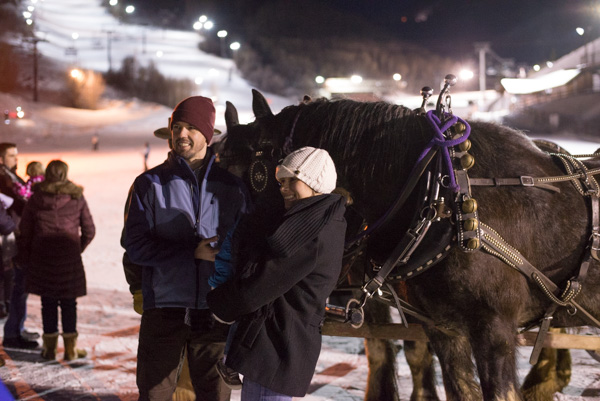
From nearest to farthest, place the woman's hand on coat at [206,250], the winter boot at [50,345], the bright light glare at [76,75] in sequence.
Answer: the woman's hand on coat at [206,250] < the winter boot at [50,345] < the bright light glare at [76,75]

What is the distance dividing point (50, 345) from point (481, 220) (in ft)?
13.1

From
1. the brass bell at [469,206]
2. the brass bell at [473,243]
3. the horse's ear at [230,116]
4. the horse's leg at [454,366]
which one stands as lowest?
the horse's leg at [454,366]

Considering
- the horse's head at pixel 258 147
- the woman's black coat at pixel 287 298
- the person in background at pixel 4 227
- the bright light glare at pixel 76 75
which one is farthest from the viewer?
the bright light glare at pixel 76 75

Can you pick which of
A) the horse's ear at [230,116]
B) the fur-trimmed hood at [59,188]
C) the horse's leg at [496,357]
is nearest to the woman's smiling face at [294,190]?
the horse's leg at [496,357]

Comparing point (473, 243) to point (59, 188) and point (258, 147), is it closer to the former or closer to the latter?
point (258, 147)

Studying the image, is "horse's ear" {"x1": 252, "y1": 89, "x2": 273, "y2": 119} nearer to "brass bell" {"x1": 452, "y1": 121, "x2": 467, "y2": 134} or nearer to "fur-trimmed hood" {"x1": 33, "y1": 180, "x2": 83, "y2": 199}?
"brass bell" {"x1": 452, "y1": 121, "x2": 467, "y2": 134}

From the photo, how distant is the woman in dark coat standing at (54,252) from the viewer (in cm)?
514

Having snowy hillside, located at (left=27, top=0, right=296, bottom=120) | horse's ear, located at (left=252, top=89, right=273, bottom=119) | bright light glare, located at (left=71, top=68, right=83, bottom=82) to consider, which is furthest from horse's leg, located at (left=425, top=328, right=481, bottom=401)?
bright light glare, located at (left=71, top=68, right=83, bottom=82)

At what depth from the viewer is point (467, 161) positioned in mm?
2555

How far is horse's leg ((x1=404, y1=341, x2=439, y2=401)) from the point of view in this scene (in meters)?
4.09

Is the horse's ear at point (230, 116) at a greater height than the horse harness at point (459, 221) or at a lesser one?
greater

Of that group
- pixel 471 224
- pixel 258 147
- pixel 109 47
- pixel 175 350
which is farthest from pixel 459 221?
pixel 109 47

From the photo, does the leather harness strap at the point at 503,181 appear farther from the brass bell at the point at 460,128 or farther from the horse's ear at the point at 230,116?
the horse's ear at the point at 230,116

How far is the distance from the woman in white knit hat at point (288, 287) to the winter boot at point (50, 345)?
134 inches
